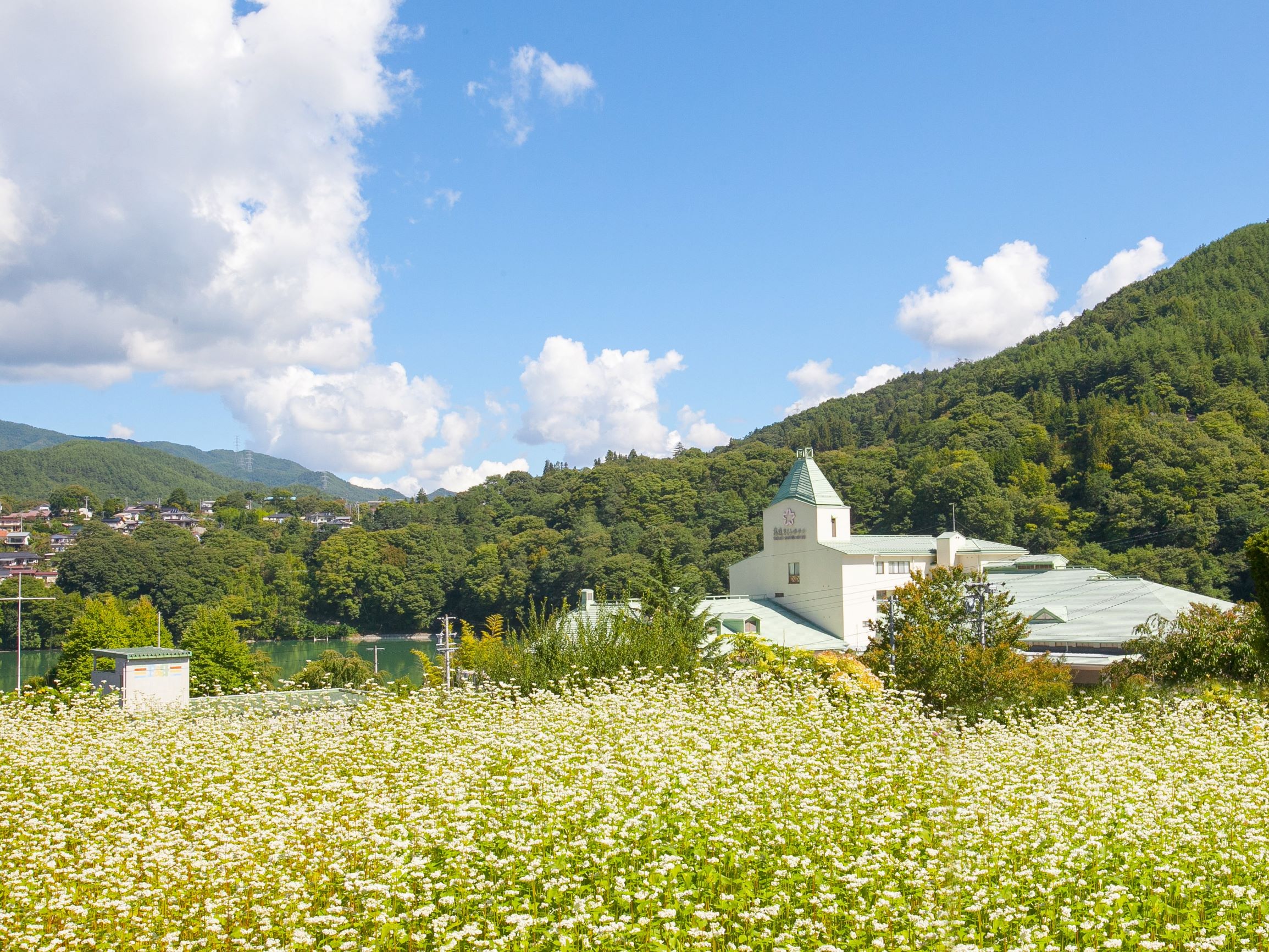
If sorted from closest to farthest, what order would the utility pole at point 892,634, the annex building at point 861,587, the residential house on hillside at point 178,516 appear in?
the utility pole at point 892,634
the annex building at point 861,587
the residential house on hillside at point 178,516

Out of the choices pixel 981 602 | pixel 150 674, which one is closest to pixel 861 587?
pixel 981 602

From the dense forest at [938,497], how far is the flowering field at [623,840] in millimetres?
47946

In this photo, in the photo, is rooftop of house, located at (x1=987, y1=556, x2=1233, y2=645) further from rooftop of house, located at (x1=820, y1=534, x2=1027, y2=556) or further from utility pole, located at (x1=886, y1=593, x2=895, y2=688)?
utility pole, located at (x1=886, y1=593, x2=895, y2=688)

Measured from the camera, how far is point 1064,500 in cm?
6359

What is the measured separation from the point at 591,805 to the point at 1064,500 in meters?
63.9

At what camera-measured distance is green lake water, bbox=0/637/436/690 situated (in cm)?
5528

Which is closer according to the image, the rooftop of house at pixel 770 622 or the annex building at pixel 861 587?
the annex building at pixel 861 587

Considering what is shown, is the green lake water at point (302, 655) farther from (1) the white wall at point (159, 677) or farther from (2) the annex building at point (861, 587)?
(1) the white wall at point (159, 677)

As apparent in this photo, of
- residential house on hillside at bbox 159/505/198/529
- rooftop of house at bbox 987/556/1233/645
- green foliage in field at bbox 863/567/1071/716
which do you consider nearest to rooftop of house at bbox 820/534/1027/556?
rooftop of house at bbox 987/556/1233/645

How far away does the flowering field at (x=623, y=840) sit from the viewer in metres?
5.03

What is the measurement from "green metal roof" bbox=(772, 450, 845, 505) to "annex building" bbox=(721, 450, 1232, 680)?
0.04 meters

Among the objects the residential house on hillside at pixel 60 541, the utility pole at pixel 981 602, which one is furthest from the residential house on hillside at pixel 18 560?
the utility pole at pixel 981 602

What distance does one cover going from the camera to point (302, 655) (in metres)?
70.5

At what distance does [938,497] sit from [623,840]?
6429 cm
